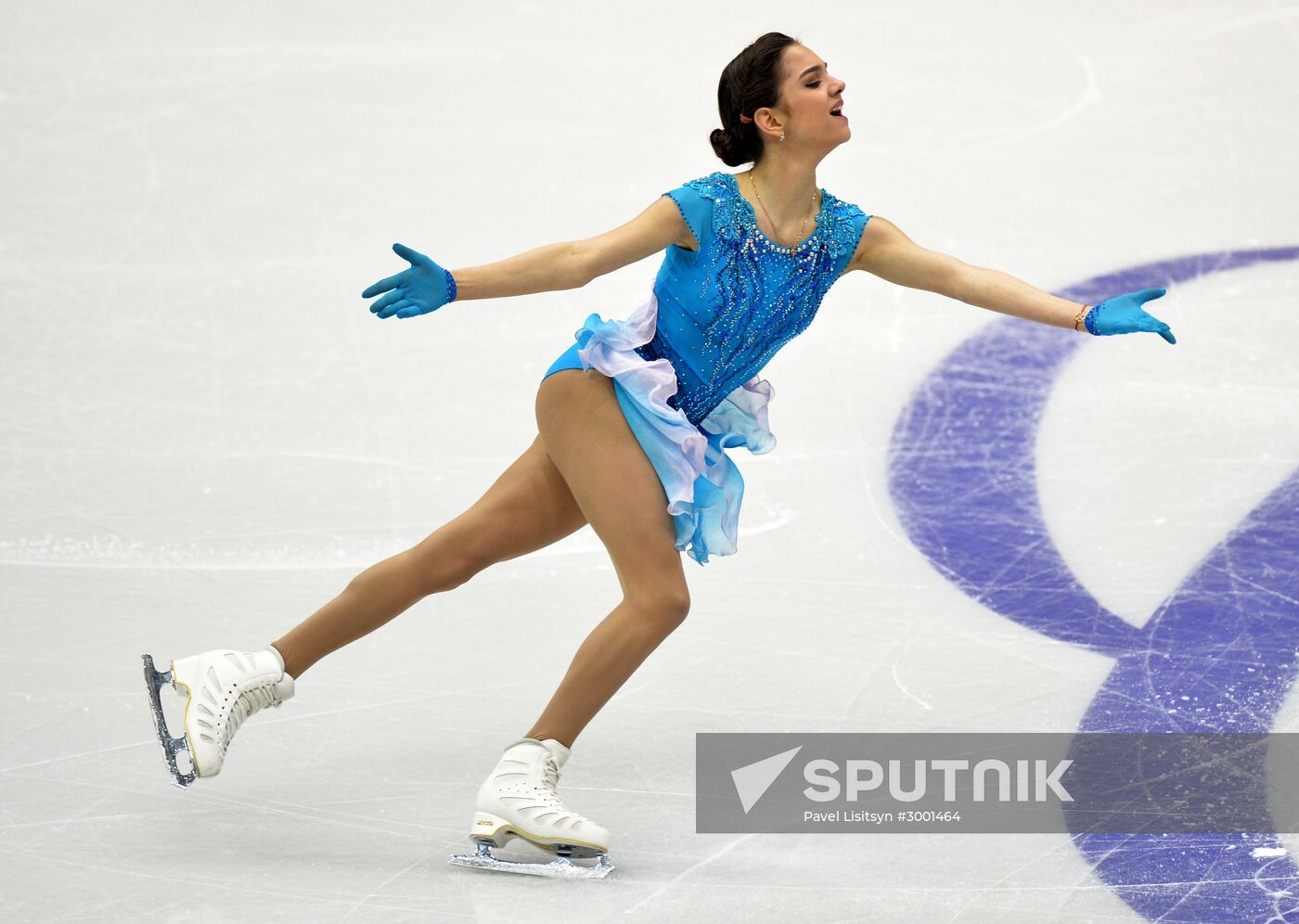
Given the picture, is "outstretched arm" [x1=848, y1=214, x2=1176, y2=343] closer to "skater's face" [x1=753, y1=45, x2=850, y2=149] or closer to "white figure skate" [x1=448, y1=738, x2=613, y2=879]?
"skater's face" [x1=753, y1=45, x2=850, y2=149]

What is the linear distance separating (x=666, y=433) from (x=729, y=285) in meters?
0.32

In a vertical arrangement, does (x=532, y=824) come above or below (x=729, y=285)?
below

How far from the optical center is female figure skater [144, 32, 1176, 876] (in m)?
3.13

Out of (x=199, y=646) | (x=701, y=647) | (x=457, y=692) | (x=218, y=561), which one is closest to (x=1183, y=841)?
(x=701, y=647)

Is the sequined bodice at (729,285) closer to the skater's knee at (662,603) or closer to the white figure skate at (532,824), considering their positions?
the skater's knee at (662,603)

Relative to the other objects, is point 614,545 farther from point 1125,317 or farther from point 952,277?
point 1125,317

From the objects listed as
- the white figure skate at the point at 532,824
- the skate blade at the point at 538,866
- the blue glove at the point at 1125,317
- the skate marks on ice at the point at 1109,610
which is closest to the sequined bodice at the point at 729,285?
the blue glove at the point at 1125,317

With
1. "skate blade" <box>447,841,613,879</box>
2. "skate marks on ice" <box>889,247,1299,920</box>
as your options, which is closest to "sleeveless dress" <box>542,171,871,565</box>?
"skate blade" <box>447,841,613,879</box>

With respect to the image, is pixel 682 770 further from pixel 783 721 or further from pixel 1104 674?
pixel 1104 674

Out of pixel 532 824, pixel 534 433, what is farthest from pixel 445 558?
pixel 534 433

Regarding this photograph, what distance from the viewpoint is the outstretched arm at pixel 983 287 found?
123 inches

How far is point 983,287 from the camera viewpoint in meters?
3.27

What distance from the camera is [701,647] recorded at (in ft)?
13.6

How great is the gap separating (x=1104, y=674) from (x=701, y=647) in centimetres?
96
